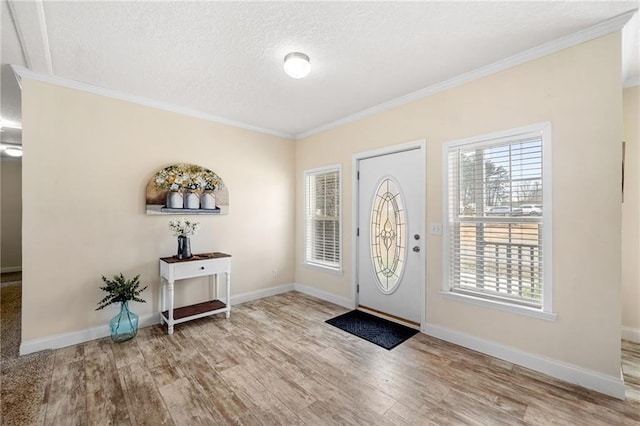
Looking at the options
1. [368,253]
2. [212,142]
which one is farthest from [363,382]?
[212,142]

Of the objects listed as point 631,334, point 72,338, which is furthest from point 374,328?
point 72,338

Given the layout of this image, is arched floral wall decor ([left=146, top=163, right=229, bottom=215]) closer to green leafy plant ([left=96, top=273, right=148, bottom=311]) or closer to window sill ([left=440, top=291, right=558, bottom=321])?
green leafy plant ([left=96, top=273, right=148, bottom=311])

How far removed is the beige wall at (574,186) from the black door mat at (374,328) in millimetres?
569

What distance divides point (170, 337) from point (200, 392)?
3.72 feet

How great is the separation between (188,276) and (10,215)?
20.1 feet

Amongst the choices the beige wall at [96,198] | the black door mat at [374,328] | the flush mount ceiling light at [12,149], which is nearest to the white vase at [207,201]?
the beige wall at [96,198]

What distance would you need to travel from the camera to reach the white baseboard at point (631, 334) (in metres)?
2.72

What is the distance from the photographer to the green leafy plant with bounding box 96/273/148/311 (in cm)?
281

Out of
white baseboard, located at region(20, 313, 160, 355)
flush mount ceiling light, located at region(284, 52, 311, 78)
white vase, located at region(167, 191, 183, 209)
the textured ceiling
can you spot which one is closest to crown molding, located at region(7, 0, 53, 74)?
the textured ceiling

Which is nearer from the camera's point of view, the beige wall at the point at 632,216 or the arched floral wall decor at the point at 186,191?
the beige wall at the point at 632,216

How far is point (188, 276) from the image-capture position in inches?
125

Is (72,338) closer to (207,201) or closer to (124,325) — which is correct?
(124,325)

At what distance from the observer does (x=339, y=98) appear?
3287 mm

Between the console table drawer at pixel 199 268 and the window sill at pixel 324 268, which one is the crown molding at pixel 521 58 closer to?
the window sill at pixel 324 268
